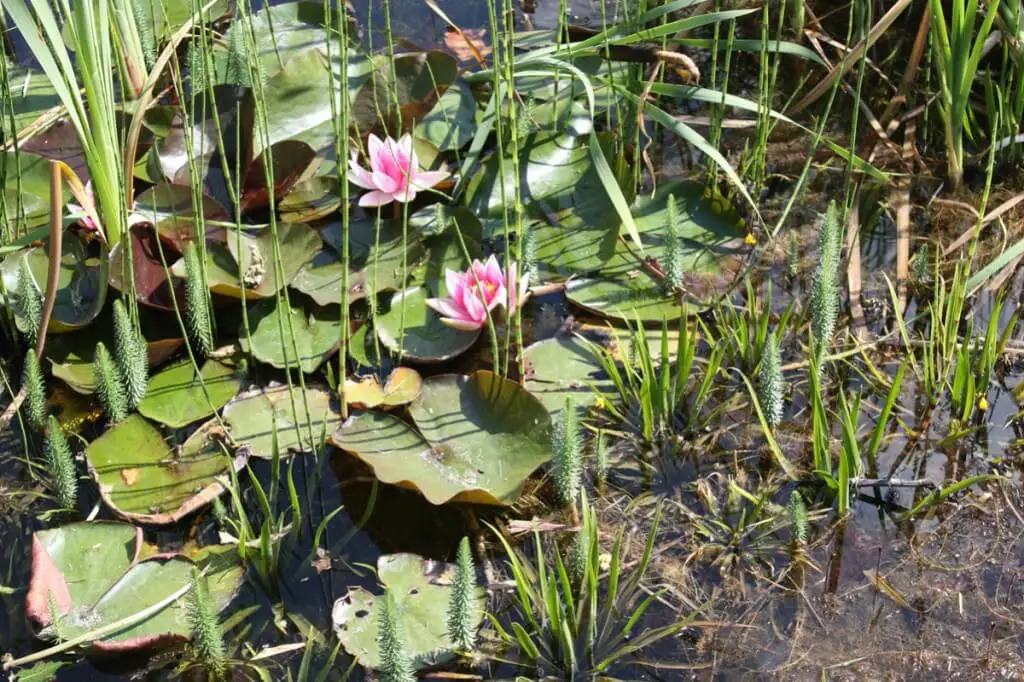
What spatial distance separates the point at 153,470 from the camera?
2.33m

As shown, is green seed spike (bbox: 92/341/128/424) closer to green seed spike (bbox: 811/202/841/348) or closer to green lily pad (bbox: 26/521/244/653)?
green lily pad (bbox: 26/521/244/653)

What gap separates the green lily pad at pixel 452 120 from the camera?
3.17m

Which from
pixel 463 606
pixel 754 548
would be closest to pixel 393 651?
pixel 463 606

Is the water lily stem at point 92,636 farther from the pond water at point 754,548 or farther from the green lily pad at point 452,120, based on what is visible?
the green lily pad at point 452,120

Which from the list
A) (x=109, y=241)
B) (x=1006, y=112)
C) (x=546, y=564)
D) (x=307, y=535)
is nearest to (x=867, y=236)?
(x=1006, y=112)

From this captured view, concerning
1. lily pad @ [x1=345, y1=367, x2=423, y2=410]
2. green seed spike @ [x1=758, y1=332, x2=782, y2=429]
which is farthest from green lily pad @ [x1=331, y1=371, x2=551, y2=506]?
green seed spike @ [x1=758, y1=332, x2=782, y2=429]

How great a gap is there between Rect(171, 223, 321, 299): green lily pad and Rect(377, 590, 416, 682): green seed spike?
3.44 ft

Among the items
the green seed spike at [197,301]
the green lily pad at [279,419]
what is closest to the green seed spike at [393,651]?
the green lily pad at [279,419]

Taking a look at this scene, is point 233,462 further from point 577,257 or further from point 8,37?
point 8,37

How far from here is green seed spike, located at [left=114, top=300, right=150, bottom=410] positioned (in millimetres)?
2385

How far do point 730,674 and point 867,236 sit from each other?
59.6 inches

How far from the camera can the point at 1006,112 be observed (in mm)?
3016

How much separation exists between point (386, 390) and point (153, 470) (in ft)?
1.77

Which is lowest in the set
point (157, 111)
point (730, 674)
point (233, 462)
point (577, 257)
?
point (730, 674)
